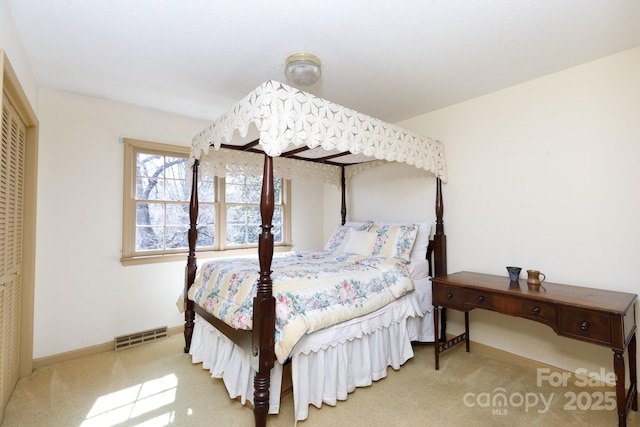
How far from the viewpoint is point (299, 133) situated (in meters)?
1.83

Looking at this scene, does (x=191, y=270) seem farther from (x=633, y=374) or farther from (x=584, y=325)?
(x=633, y=374)

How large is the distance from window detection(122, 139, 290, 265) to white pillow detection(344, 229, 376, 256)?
131 cm

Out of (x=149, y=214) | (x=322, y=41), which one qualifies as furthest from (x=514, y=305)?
(x=149, y=214)

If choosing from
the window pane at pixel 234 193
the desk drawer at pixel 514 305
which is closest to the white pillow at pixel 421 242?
the desk drawer at pixel 514 305

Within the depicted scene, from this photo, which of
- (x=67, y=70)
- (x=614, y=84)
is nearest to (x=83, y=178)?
(x=67, y=70)

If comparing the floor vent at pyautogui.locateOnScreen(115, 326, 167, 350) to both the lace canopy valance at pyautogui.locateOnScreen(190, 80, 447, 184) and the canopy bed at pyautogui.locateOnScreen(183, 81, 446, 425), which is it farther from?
the lace canopy valance at pyautogui.locateOnScreen(190, 80, 447, 184)

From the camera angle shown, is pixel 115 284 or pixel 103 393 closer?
pixel 103 393

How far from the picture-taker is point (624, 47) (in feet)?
6.84

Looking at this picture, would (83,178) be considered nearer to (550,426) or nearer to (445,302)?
(445,302)

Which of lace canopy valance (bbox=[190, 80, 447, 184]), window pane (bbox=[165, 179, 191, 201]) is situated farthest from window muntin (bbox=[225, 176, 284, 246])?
lace canopy valance (bbox=[190, 80, 447, 184])

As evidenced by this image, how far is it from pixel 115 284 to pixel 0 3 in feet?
7.62

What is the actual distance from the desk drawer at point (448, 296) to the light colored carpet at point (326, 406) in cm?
57

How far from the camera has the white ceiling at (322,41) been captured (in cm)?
169

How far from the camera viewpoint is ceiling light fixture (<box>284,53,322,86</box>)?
211 cm
